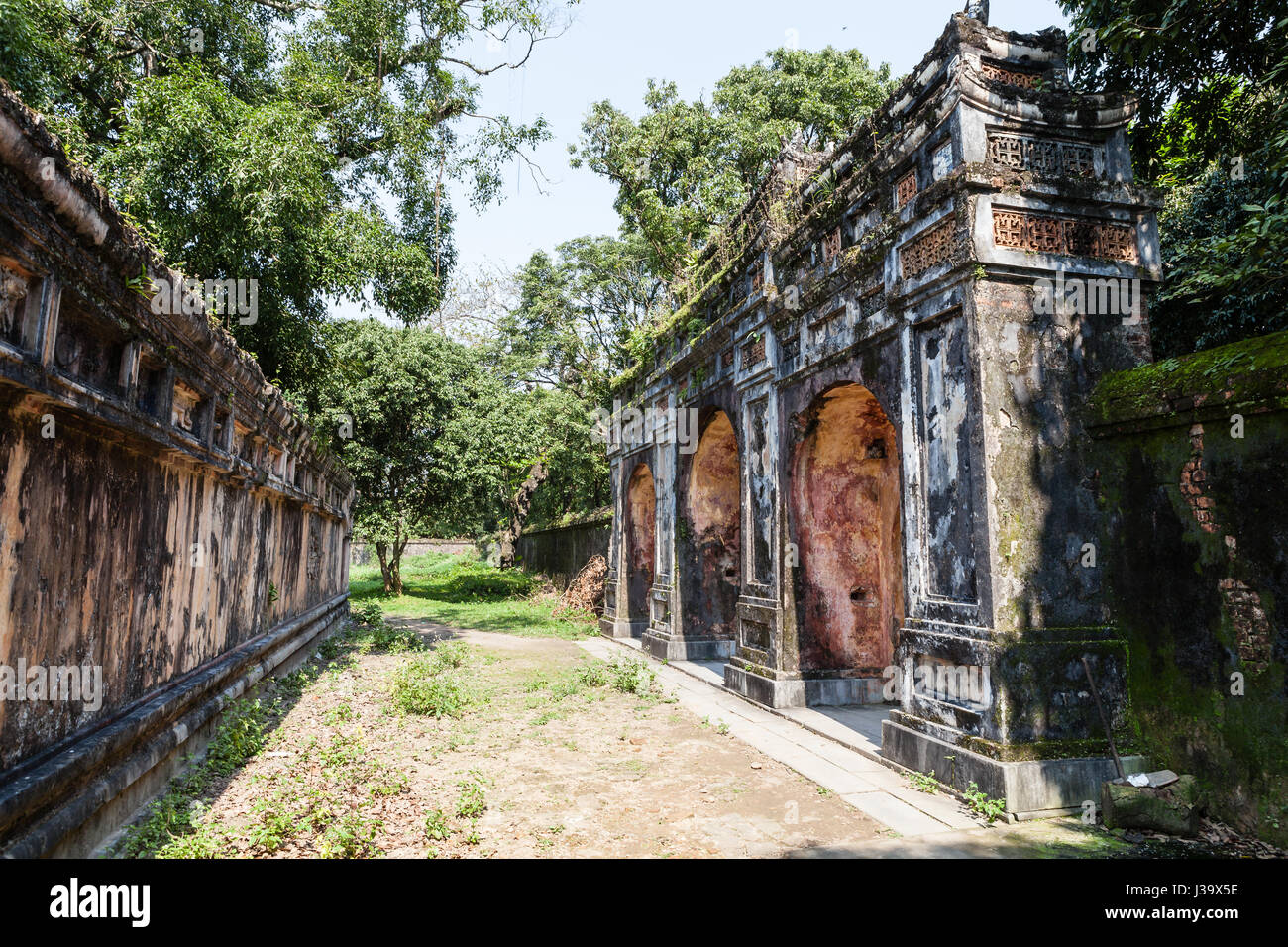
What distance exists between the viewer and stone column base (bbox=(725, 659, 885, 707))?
7832mm

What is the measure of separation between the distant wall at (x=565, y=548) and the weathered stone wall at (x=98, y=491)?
37.9 feet

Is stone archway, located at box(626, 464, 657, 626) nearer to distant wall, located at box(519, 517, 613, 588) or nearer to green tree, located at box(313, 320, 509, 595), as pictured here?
distant wall, located at box(519, 517, 613, 588)

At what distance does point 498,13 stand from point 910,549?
478 inches

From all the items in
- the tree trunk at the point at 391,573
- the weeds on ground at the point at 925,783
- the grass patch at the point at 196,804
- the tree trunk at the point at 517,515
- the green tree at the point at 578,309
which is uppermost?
the green tree at the point at 578,309

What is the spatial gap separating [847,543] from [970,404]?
3.14 metres

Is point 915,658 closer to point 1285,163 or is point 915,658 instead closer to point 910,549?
point 910,549

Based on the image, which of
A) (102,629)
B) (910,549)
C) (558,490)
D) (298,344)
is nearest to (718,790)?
(910,549)

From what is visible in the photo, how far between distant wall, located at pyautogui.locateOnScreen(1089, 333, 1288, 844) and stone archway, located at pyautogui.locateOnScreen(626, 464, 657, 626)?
32.0 feet

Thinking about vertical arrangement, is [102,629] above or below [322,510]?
below

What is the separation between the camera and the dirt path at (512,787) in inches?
161

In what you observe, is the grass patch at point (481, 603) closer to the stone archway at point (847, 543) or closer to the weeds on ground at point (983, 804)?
the stone archway at point (847, 543)

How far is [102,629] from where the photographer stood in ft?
11.2

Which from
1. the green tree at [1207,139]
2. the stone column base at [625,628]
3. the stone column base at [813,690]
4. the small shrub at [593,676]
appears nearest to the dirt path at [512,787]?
the small shrub at [593,676]

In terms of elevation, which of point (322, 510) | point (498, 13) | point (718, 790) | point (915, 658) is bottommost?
point (718, 790)
